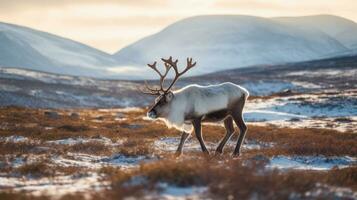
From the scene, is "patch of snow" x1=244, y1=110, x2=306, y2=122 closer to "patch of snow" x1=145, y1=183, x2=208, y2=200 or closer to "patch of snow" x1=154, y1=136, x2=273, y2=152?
"patch of snow" x1=154, y1=136, x2=273, y2=152

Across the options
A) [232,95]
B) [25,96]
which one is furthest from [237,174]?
[25,96]

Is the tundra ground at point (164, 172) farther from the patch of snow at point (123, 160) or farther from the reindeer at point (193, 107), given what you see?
the reindeer at point (193, 107)

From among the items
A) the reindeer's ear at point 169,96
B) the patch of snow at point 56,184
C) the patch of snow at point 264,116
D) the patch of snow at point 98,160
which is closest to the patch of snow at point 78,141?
the patch of snow at point 98,160

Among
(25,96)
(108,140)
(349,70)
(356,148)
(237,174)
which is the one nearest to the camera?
(237,174)

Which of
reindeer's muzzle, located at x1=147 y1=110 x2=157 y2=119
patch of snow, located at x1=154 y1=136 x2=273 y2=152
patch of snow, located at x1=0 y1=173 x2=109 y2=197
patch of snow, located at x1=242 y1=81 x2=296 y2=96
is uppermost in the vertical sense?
reindeer's muzzle, located at x1=147 y1=110 x2=157 y2=119

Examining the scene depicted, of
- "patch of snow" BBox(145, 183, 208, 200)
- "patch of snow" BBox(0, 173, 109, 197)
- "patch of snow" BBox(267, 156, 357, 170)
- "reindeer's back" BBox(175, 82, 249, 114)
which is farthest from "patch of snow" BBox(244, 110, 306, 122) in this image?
"patch of snow" BBox(145, 183, 208, 200)

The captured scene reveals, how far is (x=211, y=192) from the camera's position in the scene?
6520 millimetres

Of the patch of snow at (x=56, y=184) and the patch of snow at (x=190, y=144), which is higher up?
the patch of snow at (x=56, y=184)

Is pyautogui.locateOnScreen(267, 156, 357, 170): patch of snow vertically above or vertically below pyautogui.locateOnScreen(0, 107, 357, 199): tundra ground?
below

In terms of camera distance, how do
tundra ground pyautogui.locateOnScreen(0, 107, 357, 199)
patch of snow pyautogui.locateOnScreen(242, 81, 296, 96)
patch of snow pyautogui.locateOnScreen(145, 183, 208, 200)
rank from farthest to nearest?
patch of snow pyautogui.locateOnScreen(242, 81, 296, 96) → tundra ground pyautogui.locateOnScreen(0, 107, 357, 199) → patch of snow pyautogui.locateOnScreen(145, 183, 208, 200)

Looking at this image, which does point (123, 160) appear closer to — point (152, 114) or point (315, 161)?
point (152, 114)

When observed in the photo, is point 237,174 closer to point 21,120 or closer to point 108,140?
point 108,140

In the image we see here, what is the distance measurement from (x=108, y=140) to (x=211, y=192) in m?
11.9

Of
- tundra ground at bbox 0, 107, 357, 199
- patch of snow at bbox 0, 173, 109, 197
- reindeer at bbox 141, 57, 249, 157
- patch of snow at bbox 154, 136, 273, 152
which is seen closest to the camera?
tundra ground at bbox 0, 107, 357, 199
